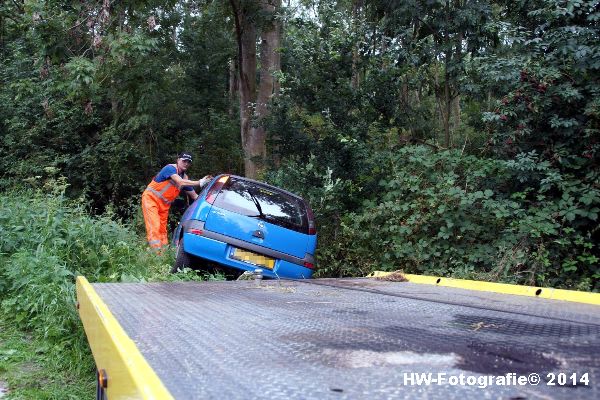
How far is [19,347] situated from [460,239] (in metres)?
5.21

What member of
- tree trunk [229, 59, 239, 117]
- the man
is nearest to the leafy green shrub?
the man

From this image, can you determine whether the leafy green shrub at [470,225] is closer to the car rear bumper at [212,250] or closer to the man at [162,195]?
the car rear bumper at [212,250]

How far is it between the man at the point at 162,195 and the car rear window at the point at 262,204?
144 cm

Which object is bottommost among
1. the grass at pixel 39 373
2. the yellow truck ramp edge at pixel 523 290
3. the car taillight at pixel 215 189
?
the grass at pixel 39 373

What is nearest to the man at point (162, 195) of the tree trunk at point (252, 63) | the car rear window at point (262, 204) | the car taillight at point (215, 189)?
the car taillight at point (215, 189)

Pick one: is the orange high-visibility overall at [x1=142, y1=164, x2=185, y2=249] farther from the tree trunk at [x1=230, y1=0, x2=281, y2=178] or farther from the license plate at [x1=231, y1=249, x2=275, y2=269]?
the tree trunk at [x1=230, y1=0, x2=281, y2=178]

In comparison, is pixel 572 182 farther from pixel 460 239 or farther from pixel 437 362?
pixel 437 362

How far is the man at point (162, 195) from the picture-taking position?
25.7 ft

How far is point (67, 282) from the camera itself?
5172 mm

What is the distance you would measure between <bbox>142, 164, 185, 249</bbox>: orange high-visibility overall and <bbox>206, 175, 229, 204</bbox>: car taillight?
1713 mm

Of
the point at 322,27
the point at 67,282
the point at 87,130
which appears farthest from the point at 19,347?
the point at 87,130

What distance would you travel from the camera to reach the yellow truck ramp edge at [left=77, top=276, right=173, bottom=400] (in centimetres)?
146

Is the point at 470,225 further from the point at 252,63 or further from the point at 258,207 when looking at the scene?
the point at 252,63

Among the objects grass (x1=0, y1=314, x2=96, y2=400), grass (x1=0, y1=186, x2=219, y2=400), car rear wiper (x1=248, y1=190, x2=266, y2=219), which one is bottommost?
grass (x1=0, y1=314, x2=96, y2=400)
